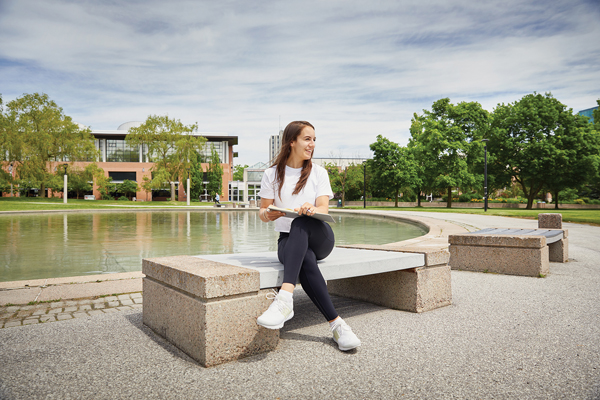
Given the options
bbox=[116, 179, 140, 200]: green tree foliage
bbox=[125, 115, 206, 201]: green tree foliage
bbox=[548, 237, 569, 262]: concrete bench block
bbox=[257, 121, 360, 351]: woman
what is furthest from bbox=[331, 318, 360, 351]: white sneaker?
bbox=[116, 179, 140, 200]: green tree foliage

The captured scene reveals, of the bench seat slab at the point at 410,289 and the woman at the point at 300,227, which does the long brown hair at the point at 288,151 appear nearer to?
the woman at the point at 300,227

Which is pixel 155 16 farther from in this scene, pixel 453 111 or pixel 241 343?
pixel 453 111

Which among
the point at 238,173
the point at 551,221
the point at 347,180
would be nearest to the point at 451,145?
the point at 347,180

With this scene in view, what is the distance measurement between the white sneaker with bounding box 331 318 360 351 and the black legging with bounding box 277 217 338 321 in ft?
0.35

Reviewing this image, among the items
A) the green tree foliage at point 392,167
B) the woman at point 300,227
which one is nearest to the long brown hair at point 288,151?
the woman at point 300,227

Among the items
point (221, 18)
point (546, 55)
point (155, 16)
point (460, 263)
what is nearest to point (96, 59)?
point (155, 16)

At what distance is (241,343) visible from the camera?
2.62 meters

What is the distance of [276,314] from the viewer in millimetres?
2619

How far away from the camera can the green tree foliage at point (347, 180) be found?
169ft

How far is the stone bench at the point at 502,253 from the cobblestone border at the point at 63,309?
4.51 m

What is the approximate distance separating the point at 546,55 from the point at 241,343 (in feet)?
60.3

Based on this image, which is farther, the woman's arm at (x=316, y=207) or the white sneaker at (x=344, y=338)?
the woman's arm at (x=316, y=207)

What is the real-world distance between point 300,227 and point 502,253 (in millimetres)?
3993

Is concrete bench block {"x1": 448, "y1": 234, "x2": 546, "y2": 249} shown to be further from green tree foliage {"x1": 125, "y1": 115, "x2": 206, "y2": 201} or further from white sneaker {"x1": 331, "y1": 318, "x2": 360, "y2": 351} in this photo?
green tree foliage {"x1": 125, "y1": 115, "x2": 206, "y2": 201}
